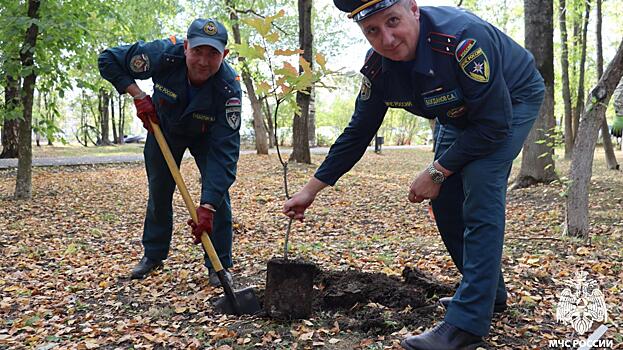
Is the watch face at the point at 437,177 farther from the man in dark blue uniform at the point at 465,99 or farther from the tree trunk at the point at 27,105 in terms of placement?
the tree trunk at the point at 27,105

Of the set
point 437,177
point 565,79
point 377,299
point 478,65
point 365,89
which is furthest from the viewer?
point 565,79

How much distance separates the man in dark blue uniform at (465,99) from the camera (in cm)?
209

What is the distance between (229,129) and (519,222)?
3.99 meters

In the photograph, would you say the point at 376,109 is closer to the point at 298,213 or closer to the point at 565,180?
the point at 298,213

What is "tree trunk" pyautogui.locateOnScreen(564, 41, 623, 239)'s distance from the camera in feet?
13.4

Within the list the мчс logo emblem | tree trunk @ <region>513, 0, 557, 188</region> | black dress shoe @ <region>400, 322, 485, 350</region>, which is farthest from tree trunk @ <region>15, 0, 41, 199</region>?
tree trunk @ <region>513, 0, 557, 188</region>

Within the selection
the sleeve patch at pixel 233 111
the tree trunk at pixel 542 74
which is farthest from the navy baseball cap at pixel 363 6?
the tree trunk at pixel 542 74

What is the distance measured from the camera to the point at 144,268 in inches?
156

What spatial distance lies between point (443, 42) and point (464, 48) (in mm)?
94

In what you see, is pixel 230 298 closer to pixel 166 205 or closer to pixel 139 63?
pixel 166 205

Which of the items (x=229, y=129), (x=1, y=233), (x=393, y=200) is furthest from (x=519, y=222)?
(x=1, y=233)

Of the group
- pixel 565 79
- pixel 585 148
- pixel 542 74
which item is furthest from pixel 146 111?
pixel 565 79

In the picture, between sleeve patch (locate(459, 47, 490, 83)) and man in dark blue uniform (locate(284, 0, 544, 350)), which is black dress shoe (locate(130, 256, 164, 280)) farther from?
sleeve patch (locate(459, 47, 490, 83))

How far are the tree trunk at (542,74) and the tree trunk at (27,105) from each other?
718cm
